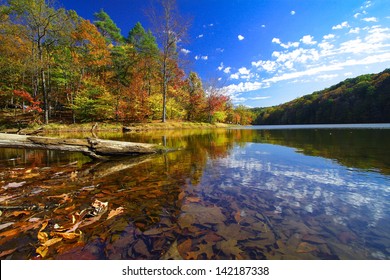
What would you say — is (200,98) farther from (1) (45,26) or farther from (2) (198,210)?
(2) (198,210)

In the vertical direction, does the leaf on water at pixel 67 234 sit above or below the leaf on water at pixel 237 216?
below

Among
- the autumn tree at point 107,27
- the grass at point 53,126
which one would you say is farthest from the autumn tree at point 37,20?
the autumn tree at point 107,27

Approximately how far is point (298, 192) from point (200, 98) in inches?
1487

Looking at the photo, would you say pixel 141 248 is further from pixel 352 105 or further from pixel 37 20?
pixel 352 105

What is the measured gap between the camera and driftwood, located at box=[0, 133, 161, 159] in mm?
5516

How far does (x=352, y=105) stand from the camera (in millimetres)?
63969

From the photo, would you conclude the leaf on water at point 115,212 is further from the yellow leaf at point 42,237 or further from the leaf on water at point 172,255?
the leaf on water at point 172,255

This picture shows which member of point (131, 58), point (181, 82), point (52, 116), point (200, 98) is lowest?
point (52, 116)

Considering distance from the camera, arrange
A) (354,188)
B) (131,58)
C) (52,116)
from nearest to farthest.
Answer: (354,188), (52,116), (131,58)

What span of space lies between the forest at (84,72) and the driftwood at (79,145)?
1821 cm

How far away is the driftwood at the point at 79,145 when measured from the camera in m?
5.52

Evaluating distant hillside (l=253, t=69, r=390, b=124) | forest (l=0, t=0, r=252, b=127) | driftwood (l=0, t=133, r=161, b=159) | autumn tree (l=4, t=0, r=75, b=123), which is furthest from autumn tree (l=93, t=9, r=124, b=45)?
distant hillside (l=253, t=69, r=390, b=124)

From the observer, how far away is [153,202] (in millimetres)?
3176
